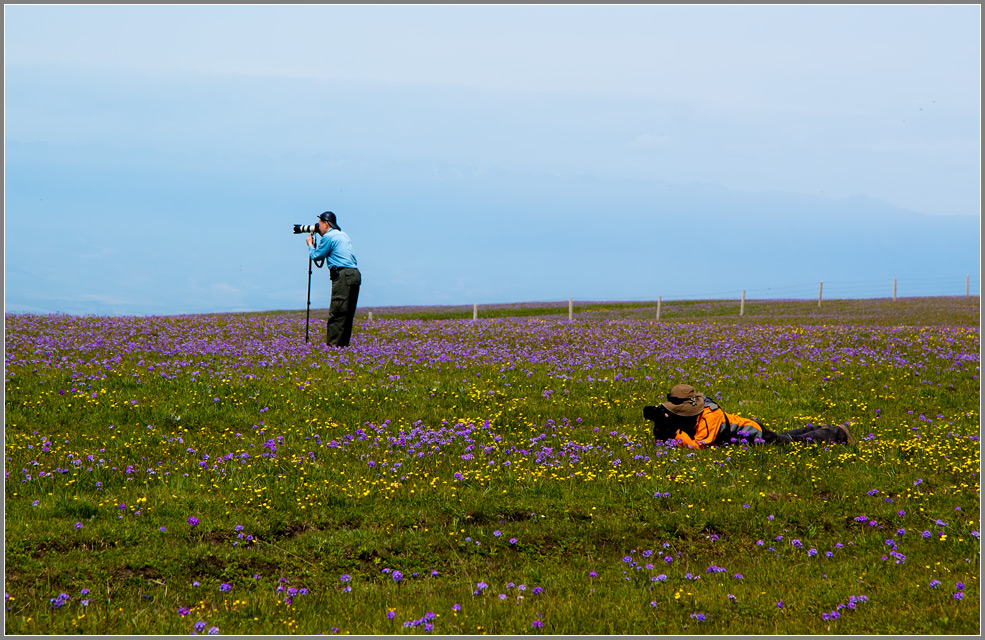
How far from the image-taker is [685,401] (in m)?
12.7

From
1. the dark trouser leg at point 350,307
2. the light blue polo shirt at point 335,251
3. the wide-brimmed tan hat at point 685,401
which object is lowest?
the wide-brimmed tan hat at point 685,401

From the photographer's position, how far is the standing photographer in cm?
2133

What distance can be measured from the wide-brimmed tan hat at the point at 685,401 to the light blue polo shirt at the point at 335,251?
1126cm

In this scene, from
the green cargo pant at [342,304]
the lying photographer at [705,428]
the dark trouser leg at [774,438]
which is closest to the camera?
the lying photographer at [705,428]

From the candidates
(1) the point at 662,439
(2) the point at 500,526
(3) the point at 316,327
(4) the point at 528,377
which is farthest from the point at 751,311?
(2) the point at 500,526

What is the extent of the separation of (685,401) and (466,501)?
167 inches

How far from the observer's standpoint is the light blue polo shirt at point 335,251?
844 inches

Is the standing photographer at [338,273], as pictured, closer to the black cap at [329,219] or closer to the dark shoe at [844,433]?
the black cap at [329,219]

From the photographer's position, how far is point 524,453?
12312 millimetres

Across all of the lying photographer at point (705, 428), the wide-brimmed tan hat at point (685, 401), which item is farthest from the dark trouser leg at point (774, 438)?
the wide-brimmed tan hat at point (685, 401)

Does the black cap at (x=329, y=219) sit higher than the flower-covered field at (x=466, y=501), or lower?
higher

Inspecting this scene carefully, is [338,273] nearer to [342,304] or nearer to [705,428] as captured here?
[342,304]

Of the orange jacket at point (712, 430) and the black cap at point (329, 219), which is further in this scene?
the black cap at point (329, 219)

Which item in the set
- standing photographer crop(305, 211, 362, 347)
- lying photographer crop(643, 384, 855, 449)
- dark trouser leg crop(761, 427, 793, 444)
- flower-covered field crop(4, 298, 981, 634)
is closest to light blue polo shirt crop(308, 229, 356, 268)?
standing photographer crop(305, 211, 362, 347)
